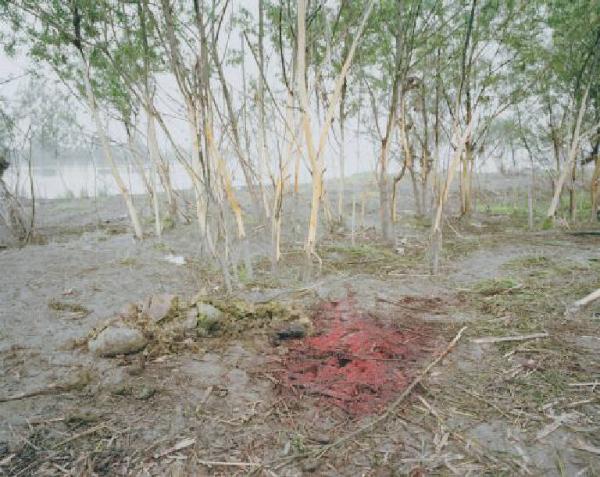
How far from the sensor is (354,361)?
2703mm

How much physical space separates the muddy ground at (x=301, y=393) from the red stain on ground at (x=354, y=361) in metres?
0.08

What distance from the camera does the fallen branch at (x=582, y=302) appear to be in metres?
3.41

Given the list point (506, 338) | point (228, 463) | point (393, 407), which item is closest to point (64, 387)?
point (228, 463)

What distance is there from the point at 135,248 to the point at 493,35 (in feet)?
26.6

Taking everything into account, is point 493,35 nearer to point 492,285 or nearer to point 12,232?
point 492,285

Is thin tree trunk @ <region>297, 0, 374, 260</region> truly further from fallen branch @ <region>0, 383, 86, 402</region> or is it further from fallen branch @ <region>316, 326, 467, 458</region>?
fallen branch @ <region>0, 383, 86, 402</region>

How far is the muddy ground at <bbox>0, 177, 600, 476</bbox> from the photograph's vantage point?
189 centimetres

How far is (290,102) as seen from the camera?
174 inches

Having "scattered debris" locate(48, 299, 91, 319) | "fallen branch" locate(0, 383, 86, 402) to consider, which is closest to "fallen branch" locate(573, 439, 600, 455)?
"fallen branch" locate(0, 383, 86, 402)

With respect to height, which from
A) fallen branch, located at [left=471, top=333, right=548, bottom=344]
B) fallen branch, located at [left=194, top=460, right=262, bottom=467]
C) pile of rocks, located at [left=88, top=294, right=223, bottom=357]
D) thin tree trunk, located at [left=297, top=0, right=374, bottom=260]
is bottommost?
fallen branch, located at [left=194, top=460, right=262, bottom=467]

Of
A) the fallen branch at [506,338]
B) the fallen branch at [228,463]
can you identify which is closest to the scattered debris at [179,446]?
the fallen branch at [228,463]

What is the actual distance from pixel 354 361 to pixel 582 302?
2370 millimetres

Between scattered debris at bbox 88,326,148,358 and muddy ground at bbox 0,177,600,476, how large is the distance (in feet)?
0.29

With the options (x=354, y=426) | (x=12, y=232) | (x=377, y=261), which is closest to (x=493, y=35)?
(x=377, y=261)
